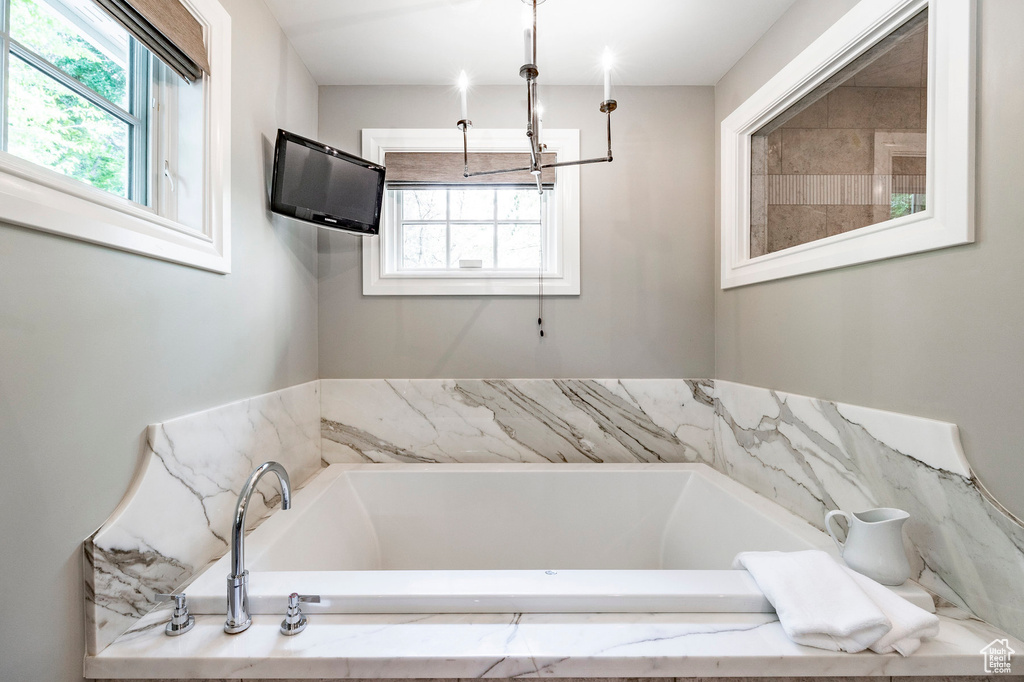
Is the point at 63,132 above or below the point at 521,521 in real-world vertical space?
above

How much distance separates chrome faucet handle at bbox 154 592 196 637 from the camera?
0.97m

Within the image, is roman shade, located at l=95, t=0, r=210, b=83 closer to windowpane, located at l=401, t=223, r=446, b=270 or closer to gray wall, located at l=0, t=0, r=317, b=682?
gray wall, located at l=0, t=0, r=317, b=682

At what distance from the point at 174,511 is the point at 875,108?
88.0 inches

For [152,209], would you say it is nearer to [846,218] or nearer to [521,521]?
[521,521]

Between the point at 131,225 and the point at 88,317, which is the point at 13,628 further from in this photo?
the point at 131,225

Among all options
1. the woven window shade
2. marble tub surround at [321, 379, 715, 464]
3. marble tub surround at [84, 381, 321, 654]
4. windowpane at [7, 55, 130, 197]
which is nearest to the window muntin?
windowpane at [7, 55, 130, 197]

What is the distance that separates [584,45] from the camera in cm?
187

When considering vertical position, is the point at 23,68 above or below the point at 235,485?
above

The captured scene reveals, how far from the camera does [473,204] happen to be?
2.28 m

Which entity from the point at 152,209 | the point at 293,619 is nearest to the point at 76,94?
the point at 152,209

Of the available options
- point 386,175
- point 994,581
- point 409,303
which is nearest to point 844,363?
point 994,581

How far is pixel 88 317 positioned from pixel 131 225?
239 mm

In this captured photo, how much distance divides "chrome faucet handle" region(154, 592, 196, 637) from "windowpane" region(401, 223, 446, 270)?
1602mm

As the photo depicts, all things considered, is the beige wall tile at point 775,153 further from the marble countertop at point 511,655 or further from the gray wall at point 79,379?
the gray wall at point 79,379
